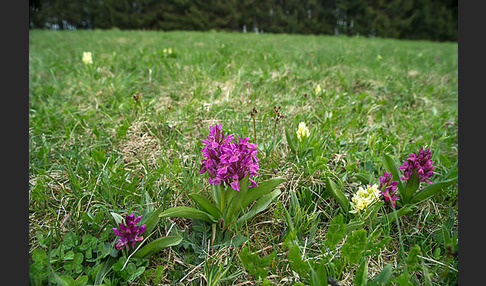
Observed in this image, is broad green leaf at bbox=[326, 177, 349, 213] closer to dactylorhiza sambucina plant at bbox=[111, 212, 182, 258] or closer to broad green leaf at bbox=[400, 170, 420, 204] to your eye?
broad green leaf at bbox=[400, 170, 420, 204]

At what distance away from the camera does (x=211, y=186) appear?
1.30 metres

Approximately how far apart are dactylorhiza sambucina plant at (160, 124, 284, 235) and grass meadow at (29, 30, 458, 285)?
0.24 feet

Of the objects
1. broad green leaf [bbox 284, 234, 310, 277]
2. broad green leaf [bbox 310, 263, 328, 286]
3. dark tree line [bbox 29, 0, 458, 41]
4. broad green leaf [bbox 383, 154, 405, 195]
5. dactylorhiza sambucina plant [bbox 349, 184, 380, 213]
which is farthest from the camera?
dark tree line [bbox 29, 0, 458, 41]

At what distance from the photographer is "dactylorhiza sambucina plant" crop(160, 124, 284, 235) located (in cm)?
112

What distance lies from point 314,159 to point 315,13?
78.0 feet

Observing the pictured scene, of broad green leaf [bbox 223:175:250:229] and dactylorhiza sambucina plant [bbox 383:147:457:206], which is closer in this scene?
broad green leaf [bbox 223:175:250:229]

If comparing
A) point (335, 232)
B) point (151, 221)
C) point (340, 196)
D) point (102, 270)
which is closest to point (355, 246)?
point (335, 232)

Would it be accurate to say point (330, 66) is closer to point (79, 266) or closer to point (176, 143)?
point (176, 143)

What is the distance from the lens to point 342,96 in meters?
2.73

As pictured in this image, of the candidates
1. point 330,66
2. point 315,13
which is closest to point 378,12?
point 315,13

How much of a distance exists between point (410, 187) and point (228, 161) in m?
0.93

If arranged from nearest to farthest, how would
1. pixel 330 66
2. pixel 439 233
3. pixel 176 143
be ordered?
1. pixel 439 233
2. pixel 176 143
3. pixel 330 66

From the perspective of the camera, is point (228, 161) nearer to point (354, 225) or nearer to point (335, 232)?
point (335, 232)

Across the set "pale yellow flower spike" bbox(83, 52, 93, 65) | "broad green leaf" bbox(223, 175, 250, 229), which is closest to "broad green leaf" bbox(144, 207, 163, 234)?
"broad green leaf" bbox(223, 175, 250, 229)
